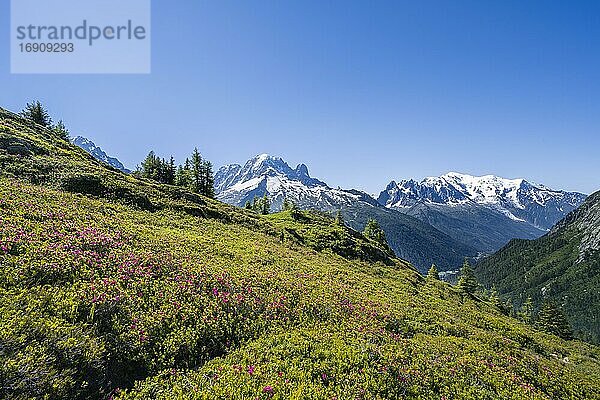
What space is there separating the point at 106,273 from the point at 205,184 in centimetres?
7655

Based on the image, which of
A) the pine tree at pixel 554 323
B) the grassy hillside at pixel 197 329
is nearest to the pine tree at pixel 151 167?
the grassy hillside at pixel 197 329

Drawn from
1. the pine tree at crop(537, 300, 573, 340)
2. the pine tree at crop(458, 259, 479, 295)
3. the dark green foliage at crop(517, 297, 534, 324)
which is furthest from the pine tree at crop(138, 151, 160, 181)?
the dark green foliage at crop(517, 297, 534, 324)

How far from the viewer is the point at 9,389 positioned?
23.6ft

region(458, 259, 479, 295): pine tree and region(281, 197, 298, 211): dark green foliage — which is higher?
region(281, 197, 298, 211): dark green foliage

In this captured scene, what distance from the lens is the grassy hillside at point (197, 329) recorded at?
922 cm

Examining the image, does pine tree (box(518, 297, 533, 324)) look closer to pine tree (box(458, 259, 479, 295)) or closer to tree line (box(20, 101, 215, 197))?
pine tree (box(458, 259, 479, 295))

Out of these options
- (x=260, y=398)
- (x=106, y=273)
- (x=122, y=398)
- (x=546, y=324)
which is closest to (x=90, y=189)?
(x=106, y=273)

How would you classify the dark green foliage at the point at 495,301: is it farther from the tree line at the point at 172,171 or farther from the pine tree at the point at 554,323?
the tree line at the point at 172,171

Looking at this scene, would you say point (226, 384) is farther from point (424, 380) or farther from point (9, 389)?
point (424, 380)

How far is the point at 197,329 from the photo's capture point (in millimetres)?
12391

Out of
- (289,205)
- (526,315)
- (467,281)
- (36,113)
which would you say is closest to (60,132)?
(36,113)

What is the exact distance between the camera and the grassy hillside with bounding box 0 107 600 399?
9219mm

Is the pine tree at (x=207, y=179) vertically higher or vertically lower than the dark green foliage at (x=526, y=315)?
higher

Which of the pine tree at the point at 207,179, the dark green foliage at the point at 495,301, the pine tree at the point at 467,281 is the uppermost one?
the pine tree at the point at 207,179
